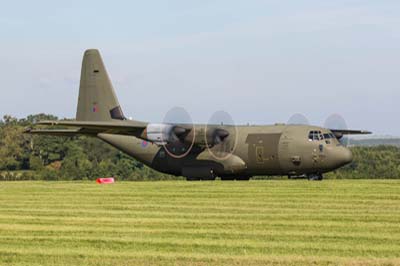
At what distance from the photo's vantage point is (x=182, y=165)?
47750 mm

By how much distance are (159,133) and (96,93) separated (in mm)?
8805

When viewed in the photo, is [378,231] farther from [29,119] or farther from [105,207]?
[29,119]

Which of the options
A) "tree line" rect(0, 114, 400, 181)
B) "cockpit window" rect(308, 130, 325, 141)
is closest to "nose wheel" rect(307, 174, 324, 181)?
"cockpit window" rect(308, 130, 325, 141)

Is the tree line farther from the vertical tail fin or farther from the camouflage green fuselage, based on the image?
the vertical tail fin

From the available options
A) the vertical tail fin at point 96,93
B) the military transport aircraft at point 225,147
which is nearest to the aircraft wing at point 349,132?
the military transport aircraft at point 225,147

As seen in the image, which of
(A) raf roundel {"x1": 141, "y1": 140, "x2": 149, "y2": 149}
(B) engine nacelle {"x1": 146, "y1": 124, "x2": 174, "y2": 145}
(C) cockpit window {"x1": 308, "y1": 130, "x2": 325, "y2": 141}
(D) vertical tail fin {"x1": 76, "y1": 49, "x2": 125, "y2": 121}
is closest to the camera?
(C) cockpit window {"x1": 308, "y1": 130, "x2": 325, "y2": 141}

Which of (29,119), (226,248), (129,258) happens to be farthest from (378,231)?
(29,119)

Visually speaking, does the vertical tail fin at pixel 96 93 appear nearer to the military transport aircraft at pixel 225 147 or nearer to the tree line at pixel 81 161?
the military transport aircraft at pixel 225 147

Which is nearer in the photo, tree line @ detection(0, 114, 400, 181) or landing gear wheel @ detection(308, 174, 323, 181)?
landing gear wheel @ detection(308, 174, 323, 181)

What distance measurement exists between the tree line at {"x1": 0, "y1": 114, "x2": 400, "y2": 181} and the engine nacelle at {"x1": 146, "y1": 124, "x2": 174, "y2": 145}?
21.4 metres

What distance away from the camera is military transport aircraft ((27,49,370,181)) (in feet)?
142

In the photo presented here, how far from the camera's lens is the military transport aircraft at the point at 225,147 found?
1699 inches

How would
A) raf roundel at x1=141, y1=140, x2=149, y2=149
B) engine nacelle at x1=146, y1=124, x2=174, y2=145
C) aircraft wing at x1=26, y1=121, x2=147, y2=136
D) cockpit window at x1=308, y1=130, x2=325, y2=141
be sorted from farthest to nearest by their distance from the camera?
raf roundel at x1=141, y1=140, x2=149, y2=149 → engine nacelle at x1=146, y1=124, x2=174, y2=145 → aircraft wing at x1=26, y1=121, x2=147, y2=136 → cockpit window at x1=308, y1=130, x2=325, y2=141

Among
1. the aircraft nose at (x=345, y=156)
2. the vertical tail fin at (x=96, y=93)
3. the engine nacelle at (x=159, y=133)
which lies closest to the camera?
the aircraft nose at (x=345, y=156)
